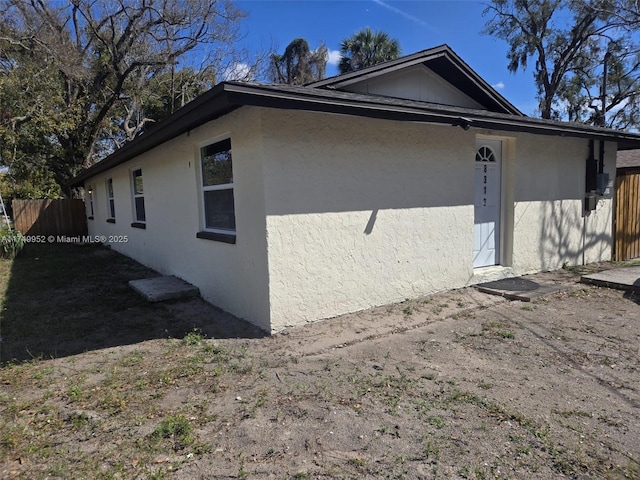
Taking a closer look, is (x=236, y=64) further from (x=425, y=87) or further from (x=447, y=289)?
(x=447, y=289)

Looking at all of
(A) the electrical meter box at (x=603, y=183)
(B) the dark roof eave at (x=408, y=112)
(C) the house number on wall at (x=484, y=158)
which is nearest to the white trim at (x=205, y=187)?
(B) the dark roof eave at (x=408, y=112)

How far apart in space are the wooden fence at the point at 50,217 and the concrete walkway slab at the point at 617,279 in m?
19.3

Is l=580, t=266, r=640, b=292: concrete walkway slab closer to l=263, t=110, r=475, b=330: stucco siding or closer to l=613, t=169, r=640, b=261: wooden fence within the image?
l=613, t=169, r=640, b=261: wooden fence

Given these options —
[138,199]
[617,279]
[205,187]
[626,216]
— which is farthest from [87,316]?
[626,216]

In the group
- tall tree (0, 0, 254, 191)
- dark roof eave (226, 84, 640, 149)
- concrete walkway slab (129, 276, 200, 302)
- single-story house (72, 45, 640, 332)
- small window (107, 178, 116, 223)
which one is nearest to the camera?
dark roof eave (226, 84, 640, 149)

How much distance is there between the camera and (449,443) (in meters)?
2.56

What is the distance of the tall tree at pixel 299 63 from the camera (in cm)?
2573

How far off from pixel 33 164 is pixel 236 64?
11.8 meters

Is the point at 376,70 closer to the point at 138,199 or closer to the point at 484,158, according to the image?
the point at 484,158

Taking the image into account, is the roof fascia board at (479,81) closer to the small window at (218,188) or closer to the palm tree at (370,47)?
the small window at (218,188)

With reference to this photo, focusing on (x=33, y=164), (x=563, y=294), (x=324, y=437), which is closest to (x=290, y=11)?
(x=563, y=294)

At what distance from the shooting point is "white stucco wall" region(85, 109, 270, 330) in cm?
459

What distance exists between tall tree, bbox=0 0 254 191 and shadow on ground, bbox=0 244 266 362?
10.9m

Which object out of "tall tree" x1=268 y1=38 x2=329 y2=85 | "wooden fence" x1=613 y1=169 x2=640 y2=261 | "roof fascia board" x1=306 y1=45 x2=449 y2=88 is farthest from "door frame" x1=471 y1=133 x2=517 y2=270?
"tall tree" x1=268 y1=38 x2=329 y2=85
